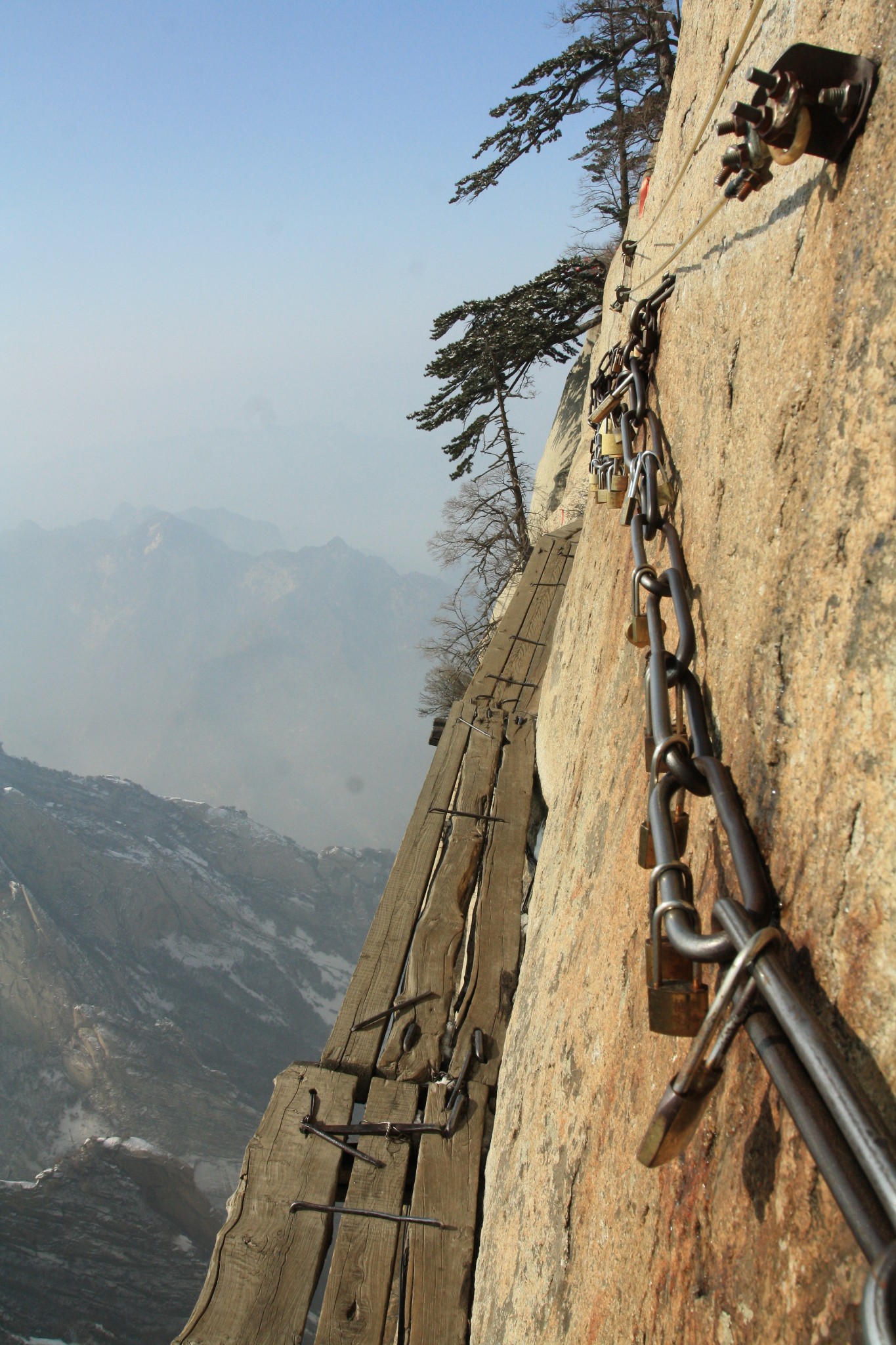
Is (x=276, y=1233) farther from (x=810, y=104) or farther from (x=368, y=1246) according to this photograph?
(x=810, y=104)

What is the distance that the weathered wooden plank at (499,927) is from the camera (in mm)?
3997

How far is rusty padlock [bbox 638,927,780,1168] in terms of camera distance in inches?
38.1

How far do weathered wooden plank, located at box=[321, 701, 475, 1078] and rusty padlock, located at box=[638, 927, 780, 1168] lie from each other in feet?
10.4

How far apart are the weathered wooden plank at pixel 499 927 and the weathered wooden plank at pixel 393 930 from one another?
0.38 meters

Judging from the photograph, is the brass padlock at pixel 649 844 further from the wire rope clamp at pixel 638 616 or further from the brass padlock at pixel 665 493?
the brass padlock at pixel 665 493

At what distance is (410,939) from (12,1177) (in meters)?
61.2

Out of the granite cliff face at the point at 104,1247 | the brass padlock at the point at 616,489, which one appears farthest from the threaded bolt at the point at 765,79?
the granite cliff face at the point at 104,1247

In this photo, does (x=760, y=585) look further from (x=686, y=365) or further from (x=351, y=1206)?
(x=351, y=1206)

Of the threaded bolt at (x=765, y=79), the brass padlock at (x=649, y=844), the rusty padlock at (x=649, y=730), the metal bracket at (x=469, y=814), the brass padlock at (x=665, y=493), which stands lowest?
the metal bracket at (x=469, y=814)

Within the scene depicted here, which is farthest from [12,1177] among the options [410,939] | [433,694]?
[410,939]

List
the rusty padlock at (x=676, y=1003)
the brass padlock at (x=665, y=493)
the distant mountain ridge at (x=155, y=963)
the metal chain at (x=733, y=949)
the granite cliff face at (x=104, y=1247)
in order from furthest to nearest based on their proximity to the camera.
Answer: the distant mountain ridge at (x=155, y=963) → the granite cliff face at (x=104, y=1247) → the brass padlock at (x=665, y=493) → the rusty padlock at (x=676, y=1003) → the metal chain at (x=733, y=949)

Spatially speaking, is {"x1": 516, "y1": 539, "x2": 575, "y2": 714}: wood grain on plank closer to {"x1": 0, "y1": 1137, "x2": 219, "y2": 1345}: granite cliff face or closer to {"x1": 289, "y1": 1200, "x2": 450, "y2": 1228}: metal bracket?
{"x1": 289, "y1": 1200, "x2": 450, "y2": 1228}: metal bracket

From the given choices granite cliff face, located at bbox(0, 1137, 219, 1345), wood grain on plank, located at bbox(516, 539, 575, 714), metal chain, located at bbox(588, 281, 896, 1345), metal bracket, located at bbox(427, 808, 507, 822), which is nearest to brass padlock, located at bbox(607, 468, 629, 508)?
metal chain, located at bbox(588, 281, 896, 1345)

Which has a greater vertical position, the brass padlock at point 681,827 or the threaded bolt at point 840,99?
the threaded bolt at point 840,99
